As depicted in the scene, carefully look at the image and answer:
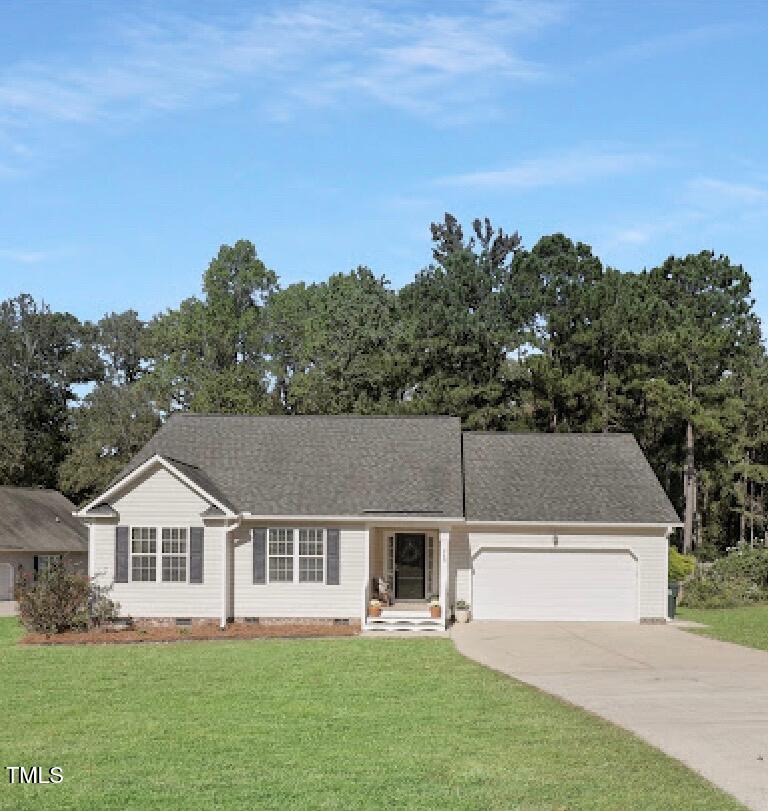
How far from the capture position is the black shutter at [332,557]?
29828mm

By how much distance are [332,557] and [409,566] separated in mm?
3253

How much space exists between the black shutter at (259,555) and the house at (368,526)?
0.04m

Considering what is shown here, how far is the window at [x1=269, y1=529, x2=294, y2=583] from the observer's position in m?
29.9

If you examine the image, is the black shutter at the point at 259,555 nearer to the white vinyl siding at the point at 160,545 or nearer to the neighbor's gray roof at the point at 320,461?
the neighbor's gray roof at the point at 320,461

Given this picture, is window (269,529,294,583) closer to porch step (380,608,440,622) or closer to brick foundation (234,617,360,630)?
brick foundation (234,617,360,630)

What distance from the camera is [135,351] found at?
75000mm

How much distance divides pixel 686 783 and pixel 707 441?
46822 mm

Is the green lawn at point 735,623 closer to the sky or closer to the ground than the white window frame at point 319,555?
closer to the ground

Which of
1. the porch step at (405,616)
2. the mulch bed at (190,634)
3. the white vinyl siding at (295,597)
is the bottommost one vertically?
the mulch bed at (190,634)

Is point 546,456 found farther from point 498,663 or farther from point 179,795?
point 179,795

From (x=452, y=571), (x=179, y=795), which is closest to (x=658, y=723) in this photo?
(x=179, y=795)

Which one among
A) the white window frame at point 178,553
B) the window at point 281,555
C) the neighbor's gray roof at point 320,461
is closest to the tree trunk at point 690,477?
the neighbor's gray roof at point 320,461

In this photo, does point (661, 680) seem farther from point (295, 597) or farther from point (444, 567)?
point (295, 597)

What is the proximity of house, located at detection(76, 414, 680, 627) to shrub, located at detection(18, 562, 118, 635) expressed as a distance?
24.1 inches
